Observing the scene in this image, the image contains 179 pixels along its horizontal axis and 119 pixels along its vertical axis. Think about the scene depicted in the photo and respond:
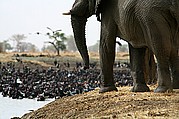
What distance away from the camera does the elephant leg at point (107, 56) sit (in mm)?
4918

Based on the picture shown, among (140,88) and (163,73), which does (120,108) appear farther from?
(140,88)

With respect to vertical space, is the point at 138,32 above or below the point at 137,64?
above

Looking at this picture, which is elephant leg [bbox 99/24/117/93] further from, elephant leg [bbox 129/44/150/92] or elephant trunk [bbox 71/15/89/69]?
elephant trunk [bbox 71/15/89/69]

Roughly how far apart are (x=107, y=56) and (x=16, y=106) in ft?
10.9

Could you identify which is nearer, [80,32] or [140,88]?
[140,88]

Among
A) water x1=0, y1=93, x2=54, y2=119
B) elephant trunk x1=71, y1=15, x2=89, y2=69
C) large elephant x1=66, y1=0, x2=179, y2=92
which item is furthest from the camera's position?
water x1=0, y1=93, x2=54, y2=119

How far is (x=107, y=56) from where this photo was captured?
5.05m

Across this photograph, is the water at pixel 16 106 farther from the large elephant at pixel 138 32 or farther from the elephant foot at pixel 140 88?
the elephant foot at pixel 140 88

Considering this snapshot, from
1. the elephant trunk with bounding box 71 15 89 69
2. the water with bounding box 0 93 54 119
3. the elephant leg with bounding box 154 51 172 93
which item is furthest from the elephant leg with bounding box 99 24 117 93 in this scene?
the water with bounding box 0 93 54 119

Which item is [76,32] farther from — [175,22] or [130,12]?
[175,22]

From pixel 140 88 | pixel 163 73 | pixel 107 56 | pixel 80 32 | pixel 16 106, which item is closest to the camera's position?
pixel 163 73

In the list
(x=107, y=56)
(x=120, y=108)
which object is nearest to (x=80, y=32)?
(x=107, y=56)

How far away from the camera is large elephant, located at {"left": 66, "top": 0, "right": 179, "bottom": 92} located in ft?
13.3

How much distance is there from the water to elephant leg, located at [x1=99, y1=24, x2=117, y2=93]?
1949mm
